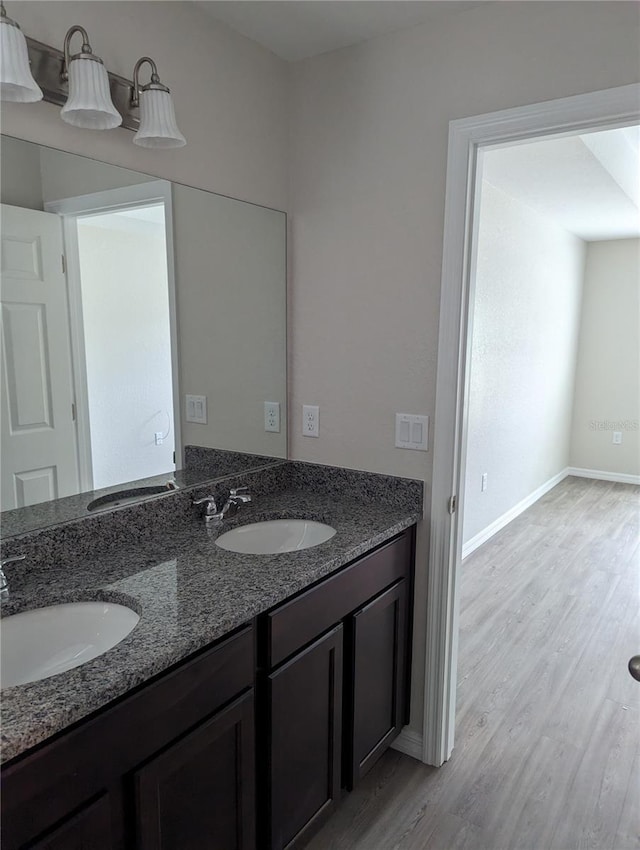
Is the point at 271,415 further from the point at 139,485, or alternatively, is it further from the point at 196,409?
the point at 139,485

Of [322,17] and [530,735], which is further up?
[322,17]

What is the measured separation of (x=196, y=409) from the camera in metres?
2.01

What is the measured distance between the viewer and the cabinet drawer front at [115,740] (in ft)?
2.98

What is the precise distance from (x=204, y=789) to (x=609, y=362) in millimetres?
5915

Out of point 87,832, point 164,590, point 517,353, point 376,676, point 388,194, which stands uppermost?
point 388,194

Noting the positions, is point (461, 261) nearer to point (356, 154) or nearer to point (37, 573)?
point (356, 154)

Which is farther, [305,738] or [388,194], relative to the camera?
[388,194]

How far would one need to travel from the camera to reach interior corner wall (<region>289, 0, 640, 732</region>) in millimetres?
1672

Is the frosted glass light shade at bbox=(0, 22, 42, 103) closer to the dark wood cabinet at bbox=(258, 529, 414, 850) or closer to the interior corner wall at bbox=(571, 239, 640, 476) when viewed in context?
the dark wood cabinet at bbox=(258, 529, 414, 850)

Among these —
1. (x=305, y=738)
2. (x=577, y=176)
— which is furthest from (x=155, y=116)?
(x=577, y=176)

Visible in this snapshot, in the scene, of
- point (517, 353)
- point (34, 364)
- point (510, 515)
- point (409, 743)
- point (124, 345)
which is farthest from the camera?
point (510, 515)

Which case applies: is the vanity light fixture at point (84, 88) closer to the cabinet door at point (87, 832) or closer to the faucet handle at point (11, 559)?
the faucet handle at point (11, 559)

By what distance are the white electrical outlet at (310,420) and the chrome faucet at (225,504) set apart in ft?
1.11

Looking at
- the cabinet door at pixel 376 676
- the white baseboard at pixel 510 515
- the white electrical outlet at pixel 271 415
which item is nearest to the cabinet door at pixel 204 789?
the cabinet door at pixel 376 676
